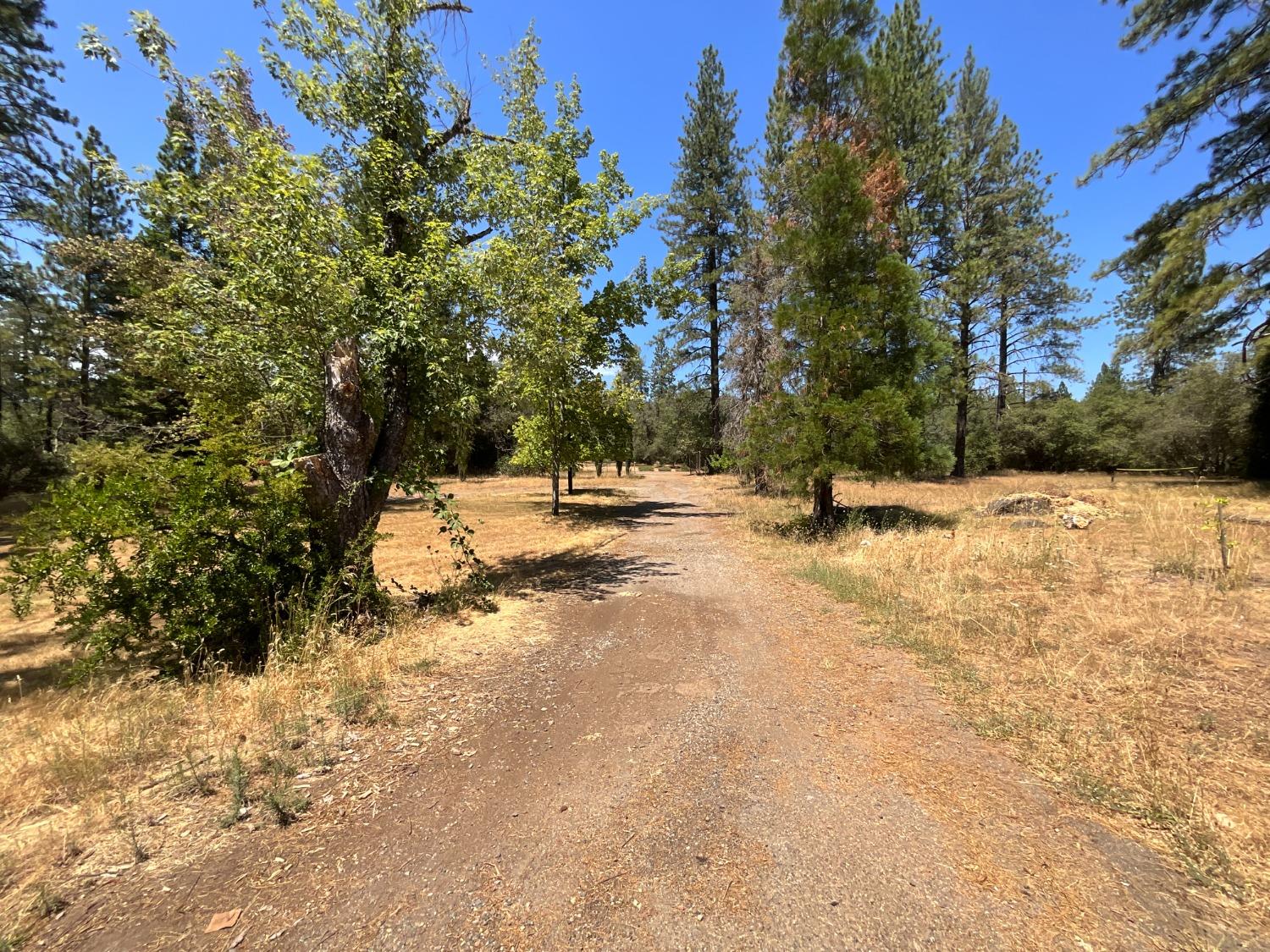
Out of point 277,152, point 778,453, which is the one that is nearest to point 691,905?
point 277,152

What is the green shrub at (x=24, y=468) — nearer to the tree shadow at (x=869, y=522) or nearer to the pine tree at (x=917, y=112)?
the tree shadow at (x=869, y=522)

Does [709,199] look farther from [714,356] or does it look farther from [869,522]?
[869,522]

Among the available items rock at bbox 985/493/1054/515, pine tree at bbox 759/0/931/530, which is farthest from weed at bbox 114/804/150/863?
rock at bbox 985/493/1054/515

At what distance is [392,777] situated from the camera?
3283 millimetres

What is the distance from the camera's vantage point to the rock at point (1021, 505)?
41.3ft

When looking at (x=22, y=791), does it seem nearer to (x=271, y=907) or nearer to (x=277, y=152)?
(x=271, y=907)

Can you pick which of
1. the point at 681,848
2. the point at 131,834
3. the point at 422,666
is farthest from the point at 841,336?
the point at 131,834

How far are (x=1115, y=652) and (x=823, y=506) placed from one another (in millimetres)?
7226

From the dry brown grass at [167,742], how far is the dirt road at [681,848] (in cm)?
32

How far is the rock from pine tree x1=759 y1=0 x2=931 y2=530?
4.67m

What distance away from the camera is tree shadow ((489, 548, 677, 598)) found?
8.23 meters

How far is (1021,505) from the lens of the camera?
12977mm

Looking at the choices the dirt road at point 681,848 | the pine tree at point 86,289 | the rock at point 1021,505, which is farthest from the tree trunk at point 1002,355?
the pine tree at point 86,289

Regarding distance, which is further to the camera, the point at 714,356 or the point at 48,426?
the point at 48,426
